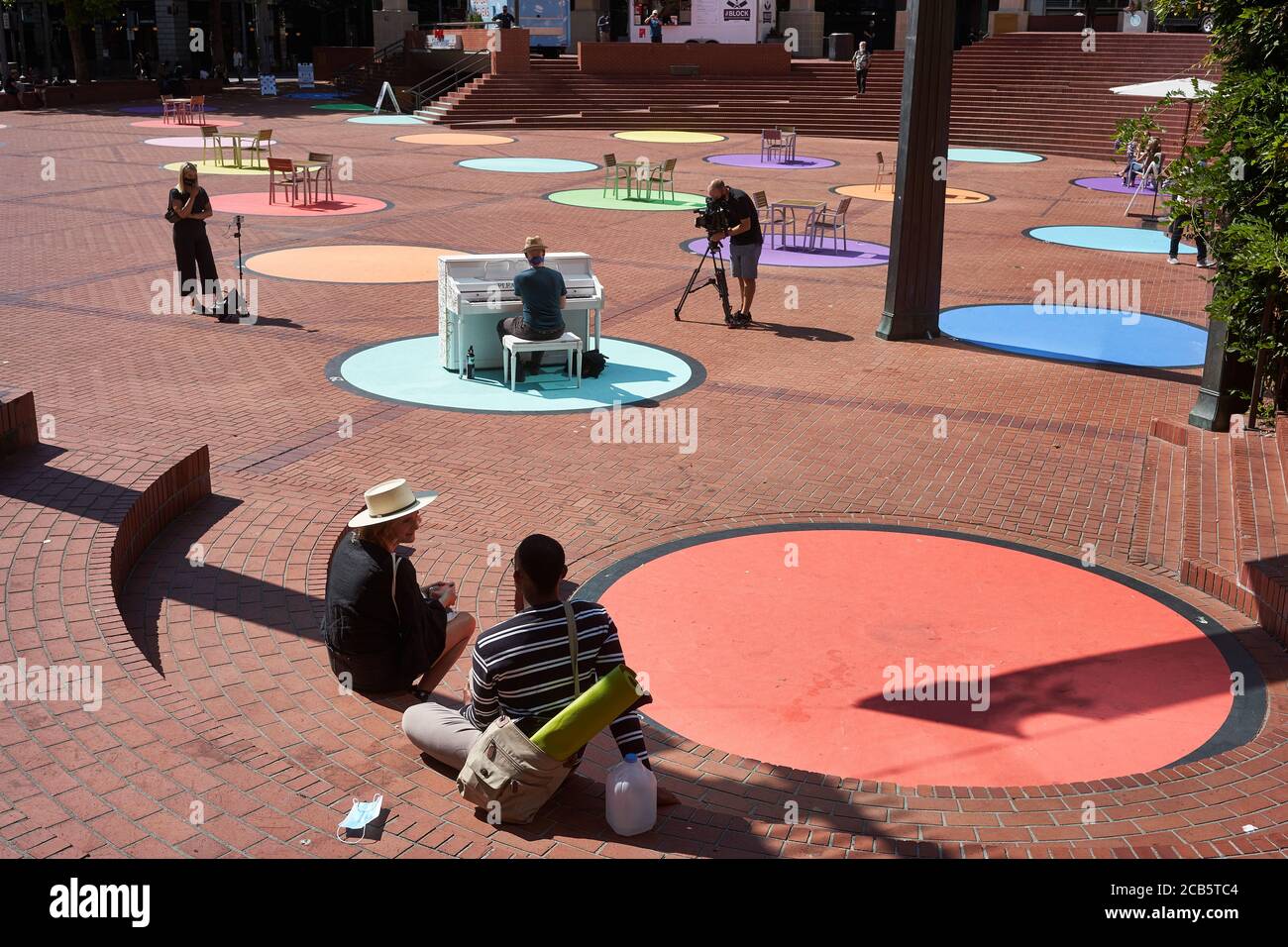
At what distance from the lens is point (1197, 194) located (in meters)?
8.82

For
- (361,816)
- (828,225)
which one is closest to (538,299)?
(361,816)

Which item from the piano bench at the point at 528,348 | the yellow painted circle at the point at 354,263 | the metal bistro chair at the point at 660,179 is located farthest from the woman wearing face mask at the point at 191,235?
the metal bistro chair at the point at 660,179

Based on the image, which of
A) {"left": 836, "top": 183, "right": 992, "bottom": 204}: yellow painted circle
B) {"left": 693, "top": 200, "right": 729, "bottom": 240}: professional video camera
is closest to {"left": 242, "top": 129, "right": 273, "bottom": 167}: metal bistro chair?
{"left": 836, "top": 183, "right": 992, "bottom": 204}: yellow painted circle

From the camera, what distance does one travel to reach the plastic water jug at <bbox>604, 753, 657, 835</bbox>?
4793mm

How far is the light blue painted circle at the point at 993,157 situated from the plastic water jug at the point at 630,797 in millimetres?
30616

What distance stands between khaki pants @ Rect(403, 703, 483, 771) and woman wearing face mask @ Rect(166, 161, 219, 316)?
33.0 ft

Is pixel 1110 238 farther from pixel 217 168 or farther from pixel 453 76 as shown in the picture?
pixel 453 76

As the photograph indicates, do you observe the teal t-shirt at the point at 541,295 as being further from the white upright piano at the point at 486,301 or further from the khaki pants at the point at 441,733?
the khaki pants at the point at 441,733

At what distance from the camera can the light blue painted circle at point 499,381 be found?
12.0 m

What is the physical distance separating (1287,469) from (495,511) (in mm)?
6198

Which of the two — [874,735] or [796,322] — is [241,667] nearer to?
[874,735]

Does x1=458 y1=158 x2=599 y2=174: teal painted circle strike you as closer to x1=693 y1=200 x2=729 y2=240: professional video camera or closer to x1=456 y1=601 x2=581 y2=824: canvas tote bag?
x1=693 y1=200 x2=729 y2=240: professional video camera

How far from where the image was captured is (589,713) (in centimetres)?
479

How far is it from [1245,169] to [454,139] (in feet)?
99.2
